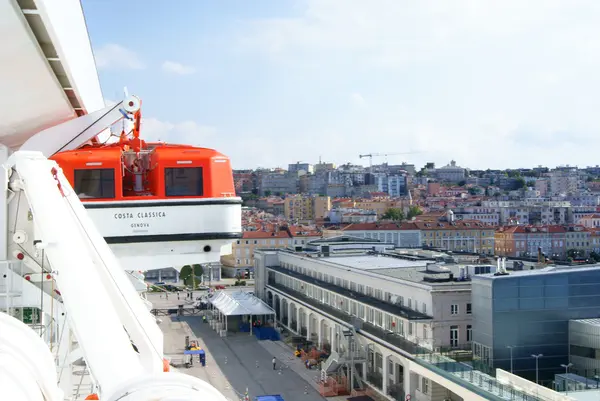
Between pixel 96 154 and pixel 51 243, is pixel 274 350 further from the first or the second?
pixel 51 243

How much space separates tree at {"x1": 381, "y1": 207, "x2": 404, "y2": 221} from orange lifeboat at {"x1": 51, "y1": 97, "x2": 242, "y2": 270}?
96902 millimetres

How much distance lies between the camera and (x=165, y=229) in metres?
8.89

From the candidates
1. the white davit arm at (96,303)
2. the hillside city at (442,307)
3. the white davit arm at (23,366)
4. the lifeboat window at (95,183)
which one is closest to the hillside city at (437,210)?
the hillside city at (442,307)

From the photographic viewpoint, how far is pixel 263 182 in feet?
545

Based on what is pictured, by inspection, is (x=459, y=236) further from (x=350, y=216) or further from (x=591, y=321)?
(x=591, y=321)

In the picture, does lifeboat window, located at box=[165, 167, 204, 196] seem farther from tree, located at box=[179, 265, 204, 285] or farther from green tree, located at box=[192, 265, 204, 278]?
green tree, located at box=[192, 265, 204, 278]

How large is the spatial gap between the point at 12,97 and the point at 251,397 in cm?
2273

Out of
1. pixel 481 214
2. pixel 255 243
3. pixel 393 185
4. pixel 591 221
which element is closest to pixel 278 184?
pixel 393 185

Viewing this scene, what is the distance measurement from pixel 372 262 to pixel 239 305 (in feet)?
33.4

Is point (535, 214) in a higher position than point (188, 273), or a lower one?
higher

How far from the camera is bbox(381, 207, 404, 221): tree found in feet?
349

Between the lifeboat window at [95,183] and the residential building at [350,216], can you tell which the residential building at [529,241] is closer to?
the residential building at [350,216]

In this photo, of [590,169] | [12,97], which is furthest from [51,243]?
[590,169]

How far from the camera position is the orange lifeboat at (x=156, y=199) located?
28.8 ft
